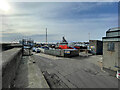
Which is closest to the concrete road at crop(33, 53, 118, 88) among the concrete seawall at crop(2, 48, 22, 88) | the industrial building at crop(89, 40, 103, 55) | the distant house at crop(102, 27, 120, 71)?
the distant house at crop(102, 27, 120, 71)

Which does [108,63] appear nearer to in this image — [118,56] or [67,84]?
[118,56]

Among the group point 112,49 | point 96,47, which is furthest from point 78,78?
point 96,47

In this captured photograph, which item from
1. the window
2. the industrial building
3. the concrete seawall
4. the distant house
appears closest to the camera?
the concrete seawall

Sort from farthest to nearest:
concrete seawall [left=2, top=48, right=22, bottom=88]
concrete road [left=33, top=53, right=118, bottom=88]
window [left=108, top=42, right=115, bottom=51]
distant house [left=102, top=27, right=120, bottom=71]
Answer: window [left=108, top=42, right=115, bottom=51] < distant house [left=102, top=27, right=120, bottom=71] < concrete road [left=33, top=53, right=118, bottom=88] < concrete seawall [left=2, top=48, right=22, bottom=88]

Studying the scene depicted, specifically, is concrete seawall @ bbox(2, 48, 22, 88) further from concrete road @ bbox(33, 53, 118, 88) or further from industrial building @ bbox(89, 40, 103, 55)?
industrial building @ bbox(89, 40, 103, 55)

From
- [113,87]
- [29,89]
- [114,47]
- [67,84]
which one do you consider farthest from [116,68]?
[29,89]

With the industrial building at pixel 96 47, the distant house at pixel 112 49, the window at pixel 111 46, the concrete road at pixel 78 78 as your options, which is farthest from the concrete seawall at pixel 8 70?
the industrial building at pixel 96 47

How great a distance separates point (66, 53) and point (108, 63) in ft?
33.4

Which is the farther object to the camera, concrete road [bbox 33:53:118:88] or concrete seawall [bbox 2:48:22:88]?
concrete road [bbox 33:53:118:88]

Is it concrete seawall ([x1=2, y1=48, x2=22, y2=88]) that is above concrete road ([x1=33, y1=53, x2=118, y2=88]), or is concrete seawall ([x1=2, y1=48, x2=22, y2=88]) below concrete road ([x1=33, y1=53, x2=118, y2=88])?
above

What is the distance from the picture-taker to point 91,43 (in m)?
21.6

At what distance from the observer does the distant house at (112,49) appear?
6.95 metres

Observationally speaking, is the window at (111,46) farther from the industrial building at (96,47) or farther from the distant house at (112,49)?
the industrial building at (96,47)

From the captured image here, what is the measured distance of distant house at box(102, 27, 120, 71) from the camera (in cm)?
695
